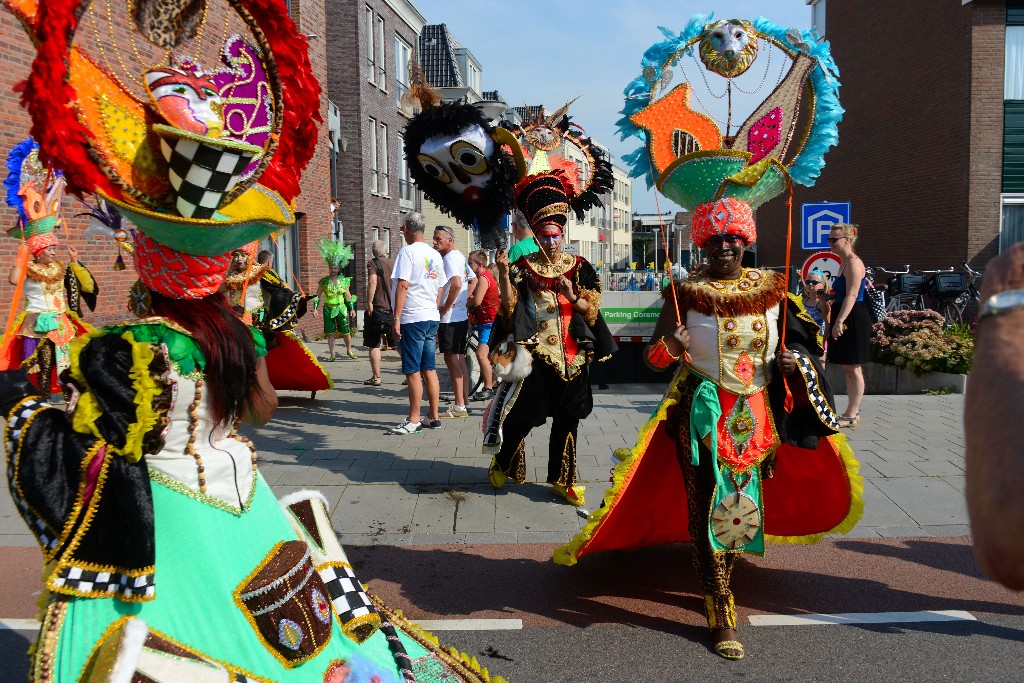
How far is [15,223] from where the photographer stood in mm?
8625

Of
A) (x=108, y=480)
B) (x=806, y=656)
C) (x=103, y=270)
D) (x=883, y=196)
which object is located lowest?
(x=806, y=656)

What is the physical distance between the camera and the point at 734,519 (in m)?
3.50

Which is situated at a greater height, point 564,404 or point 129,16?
point 129,16

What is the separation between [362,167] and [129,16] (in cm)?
1960

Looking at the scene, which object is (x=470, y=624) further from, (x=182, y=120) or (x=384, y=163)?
(x=384, y=163)

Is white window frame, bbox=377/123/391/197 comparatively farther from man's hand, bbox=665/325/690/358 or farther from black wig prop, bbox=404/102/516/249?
man's hand, bbox=665/325/690/358

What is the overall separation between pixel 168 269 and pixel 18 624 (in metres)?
2.55

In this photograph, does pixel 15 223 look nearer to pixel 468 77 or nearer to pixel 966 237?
pixel 966 237

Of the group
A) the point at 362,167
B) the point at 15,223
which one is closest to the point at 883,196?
the point at 362,167

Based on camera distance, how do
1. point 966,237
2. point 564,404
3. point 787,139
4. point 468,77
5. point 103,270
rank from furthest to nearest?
point 468,77
point 966,237
point 103,270
point 564,404
point 787,139

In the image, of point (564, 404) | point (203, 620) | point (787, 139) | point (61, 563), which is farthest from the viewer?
point (564, 404)

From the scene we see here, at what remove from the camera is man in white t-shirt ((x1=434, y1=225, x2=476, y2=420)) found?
7.84 meters

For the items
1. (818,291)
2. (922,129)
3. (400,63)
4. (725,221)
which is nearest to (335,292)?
(818,291)

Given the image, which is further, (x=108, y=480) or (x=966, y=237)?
(x=966, y=237)
